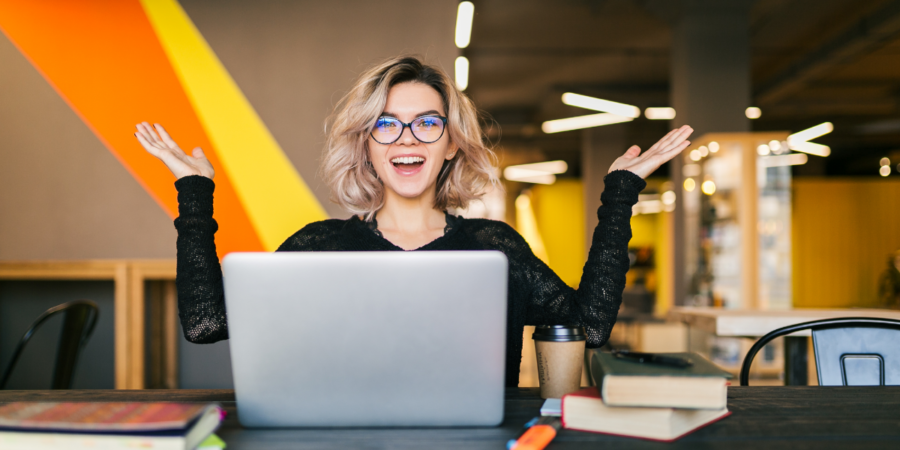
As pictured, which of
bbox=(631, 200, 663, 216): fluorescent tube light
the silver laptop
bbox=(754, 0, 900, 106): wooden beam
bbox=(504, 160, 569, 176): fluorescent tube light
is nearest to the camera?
the silver laptop

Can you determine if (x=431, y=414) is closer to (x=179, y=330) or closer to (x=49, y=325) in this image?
(x=179, y=330)

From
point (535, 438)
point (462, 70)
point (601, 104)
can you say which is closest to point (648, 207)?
point (601, 104)

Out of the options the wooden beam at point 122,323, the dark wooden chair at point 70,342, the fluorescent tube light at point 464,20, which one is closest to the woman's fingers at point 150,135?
the dark wooden chair at point 70,342

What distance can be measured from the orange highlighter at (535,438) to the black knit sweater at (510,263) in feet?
1.90

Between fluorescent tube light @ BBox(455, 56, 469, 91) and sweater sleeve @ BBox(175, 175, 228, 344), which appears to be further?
fluorescent tube light @ BBox(455, 56, 469, 91)

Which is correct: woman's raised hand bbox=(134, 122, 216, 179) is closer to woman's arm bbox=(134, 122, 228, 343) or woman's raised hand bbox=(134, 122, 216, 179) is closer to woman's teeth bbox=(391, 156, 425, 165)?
woman's arm bbox=(134, 122, 228, 343)

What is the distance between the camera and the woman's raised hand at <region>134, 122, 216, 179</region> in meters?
1.32

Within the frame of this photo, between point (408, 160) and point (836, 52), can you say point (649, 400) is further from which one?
point (836, 52)

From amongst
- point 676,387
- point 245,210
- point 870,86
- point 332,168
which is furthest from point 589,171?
point 676,387

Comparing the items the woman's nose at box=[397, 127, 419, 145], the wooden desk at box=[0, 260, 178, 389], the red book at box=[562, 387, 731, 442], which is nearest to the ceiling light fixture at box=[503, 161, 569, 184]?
the wooden desk at box=[0, 260, 178, 389]

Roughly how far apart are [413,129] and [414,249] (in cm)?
34

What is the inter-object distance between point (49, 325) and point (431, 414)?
3.26m

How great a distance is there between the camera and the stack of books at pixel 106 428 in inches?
27.0

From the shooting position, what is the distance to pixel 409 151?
1577mm
